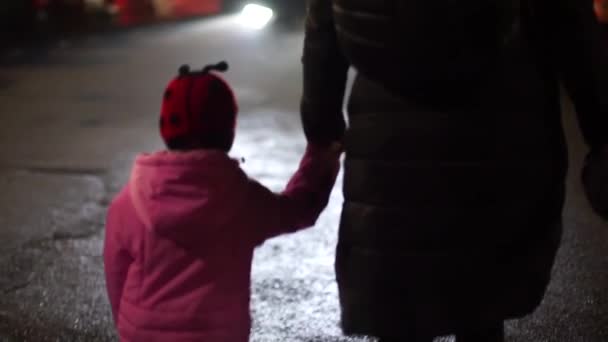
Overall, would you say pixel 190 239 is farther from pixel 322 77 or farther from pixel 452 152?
pixel 452 152

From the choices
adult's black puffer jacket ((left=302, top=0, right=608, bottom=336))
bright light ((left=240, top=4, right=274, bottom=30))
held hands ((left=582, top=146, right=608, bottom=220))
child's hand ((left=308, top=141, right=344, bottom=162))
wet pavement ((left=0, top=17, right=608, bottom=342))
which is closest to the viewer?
adult's black puffer jacket ((left=302, top=0, right=608, bottom=336))

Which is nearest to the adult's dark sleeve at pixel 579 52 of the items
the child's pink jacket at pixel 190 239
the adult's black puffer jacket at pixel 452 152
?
the adult's black puffer jacket at pixel 452 152

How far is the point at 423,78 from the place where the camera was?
1.91m

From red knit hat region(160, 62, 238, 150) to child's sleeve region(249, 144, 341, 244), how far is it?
0.18 metres

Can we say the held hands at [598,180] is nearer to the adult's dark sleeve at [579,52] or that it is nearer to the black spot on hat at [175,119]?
the adult's dark sleeve at [579,52]

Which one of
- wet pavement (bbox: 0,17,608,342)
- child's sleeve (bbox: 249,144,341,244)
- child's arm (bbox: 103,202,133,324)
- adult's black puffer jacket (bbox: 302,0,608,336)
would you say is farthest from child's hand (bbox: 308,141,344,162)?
wet pavement (bbox: 0,17,608,342)

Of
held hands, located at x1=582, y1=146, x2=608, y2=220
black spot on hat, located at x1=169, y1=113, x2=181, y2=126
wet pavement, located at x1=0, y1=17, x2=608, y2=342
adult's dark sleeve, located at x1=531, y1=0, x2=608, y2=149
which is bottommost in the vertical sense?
wet pavement, located at x1=0, y1=17, x2=608, y2=342

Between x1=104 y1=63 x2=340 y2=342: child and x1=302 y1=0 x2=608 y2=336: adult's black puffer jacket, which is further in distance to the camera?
x1=104 y1=63 x2=340 y2=342: child

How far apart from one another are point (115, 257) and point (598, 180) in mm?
1332

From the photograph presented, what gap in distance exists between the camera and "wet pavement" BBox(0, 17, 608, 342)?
3.68 metres

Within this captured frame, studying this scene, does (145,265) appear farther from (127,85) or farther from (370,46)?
(127,85)

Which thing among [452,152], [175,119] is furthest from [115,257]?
[452,152]

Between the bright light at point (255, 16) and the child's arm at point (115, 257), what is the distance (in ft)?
42.2

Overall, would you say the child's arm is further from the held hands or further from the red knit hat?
the held hands
